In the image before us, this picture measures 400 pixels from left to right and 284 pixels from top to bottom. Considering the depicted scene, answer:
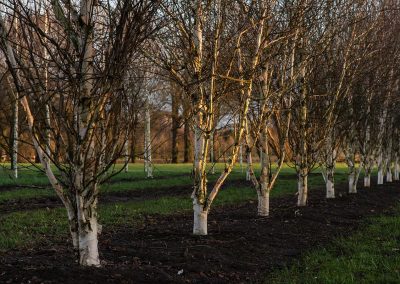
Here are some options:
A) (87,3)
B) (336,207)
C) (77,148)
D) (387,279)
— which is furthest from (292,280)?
(336,207)

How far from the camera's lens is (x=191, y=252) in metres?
6.12

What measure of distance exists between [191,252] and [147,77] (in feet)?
7.59

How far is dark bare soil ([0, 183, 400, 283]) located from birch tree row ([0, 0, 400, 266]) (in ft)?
1.29

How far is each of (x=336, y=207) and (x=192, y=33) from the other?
6320 millimetres

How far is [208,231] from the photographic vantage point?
7.94 m

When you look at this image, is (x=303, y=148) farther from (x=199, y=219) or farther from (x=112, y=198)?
(x=112, y=198)

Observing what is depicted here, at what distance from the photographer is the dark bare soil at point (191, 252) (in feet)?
15.4

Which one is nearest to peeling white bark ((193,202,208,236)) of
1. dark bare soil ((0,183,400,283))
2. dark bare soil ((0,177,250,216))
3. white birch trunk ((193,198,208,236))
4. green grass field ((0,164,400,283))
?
white birch trunk ((193,198,208,236))

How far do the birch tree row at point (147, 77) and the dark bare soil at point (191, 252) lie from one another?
0.39 m

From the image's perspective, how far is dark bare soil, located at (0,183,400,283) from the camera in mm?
4703

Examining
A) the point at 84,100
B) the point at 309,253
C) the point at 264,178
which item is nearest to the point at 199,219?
the point at 309,253

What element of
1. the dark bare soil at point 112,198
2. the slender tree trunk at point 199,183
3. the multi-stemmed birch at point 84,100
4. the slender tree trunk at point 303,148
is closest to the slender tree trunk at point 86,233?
the multi-stemmed birch at point 84,100

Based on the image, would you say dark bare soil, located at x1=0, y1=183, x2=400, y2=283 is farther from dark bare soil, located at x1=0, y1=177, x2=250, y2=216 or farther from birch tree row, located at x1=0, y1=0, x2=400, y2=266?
dark bare soil, located at x1=0, y1=177, x2=250, y2=216

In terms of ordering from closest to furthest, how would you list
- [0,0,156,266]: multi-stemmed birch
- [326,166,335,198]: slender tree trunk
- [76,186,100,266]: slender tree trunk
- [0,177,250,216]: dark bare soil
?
[0,0,156,266]: multi-stemmed birch, [76,186,100,266]: slender tree trunk, [0,177,250,216]: dark bare soil, [326,166,335,198]: slender tree trunk
